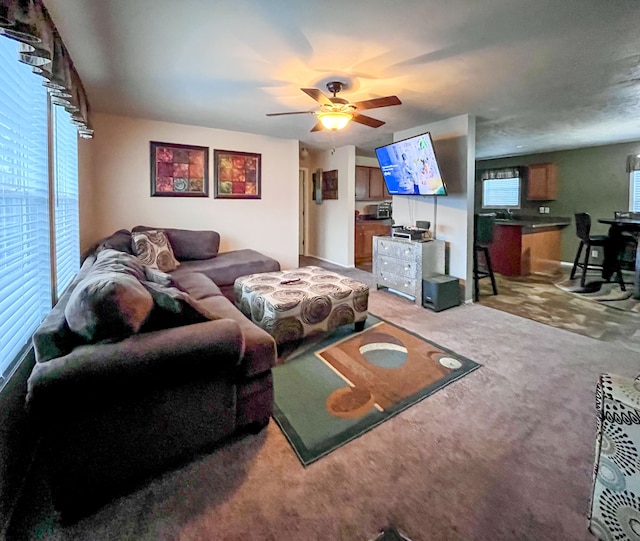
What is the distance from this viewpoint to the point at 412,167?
419 centimetres

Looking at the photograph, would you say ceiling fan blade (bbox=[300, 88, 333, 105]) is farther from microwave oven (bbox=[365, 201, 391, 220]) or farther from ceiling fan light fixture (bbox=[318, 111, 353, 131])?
microwave oven (bbox=[365, 201, 391, 220])

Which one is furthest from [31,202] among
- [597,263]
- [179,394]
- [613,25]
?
[597,263]

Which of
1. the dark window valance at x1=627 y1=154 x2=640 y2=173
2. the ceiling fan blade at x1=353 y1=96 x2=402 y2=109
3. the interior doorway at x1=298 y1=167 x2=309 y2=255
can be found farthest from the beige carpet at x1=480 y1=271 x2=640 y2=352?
the interior doorway at x1=298 y1=167 x2=309 y2=255

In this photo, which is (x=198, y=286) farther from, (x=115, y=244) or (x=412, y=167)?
(x=412, y=167)

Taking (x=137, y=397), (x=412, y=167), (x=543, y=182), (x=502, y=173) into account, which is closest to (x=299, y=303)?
(x=137, y=397)

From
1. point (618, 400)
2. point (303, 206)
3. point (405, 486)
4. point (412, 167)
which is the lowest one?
point (405, 486)

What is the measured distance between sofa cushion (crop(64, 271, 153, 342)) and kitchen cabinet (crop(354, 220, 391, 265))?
216 inches

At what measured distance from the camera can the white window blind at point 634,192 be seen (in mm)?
5633

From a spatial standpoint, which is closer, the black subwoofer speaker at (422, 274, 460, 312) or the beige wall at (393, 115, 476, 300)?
the black subwoofer speaker at (422, 274, 460, 312)

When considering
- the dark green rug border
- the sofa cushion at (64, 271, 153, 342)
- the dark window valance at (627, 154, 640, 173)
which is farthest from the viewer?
the dark window valance at (627, 154, 640, 173)

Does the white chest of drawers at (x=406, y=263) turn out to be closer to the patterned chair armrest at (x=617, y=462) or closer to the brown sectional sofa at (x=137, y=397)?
the brown sectional sofa at (x=137, y=397)

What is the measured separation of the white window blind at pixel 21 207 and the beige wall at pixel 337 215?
4637 millimetres

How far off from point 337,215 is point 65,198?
451cm

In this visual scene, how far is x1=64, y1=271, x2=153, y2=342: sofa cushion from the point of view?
1.33 metres
